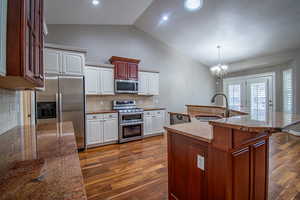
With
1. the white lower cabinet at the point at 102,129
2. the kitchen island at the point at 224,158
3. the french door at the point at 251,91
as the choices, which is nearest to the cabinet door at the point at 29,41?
the kitchen island at the point at 224,158

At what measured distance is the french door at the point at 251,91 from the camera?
17.7 ft

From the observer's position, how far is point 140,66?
5.08 metres

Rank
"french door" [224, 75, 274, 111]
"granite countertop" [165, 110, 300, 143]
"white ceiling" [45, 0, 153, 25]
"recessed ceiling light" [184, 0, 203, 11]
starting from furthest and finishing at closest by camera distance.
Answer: "french door" [224, 75, 274, 111]
"recessed ceiling light" [184, 0, 203, 11]
"white ceiling" [45, 0, 153, 25]
"granite countertop" [165, 110, 300, 143]

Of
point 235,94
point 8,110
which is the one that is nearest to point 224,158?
point 8,110

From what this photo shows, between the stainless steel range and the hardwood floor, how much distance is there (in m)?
0.40

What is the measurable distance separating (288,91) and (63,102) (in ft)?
22.5

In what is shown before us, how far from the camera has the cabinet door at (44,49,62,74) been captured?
120 inches

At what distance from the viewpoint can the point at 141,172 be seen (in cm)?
246

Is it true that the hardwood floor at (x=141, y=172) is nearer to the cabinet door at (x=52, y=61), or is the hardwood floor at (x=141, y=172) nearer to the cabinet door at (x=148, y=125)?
the cabinet door at (x=148, y=125)

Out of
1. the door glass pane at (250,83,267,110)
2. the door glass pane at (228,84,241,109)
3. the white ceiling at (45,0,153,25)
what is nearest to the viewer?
the white ceiling at (45,0,153,25)

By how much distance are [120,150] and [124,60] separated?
2564mm

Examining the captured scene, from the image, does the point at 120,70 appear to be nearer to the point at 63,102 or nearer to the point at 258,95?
the point at 63,102

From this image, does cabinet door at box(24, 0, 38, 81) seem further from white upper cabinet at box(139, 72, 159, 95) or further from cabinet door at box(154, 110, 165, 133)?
cabinet door at box(154, 110, 165, 133)

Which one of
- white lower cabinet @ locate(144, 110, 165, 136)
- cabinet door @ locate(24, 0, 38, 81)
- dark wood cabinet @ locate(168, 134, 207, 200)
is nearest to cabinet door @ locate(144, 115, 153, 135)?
white lower cabinet @ locate(144, 110, 165, 136)
